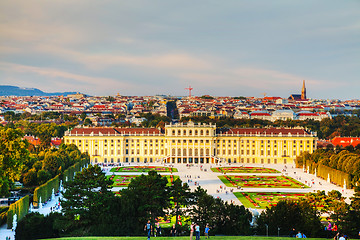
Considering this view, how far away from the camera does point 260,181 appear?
64.8m

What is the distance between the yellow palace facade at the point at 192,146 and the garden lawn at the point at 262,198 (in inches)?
1506

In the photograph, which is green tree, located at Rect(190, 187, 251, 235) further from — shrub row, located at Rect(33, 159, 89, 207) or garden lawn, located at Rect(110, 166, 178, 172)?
garden lawn, located at Rect(110, 166, 178, 172)

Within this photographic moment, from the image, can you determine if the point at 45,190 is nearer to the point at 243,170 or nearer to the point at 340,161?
the point at 243,170

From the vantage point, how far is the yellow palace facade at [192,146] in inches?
3625

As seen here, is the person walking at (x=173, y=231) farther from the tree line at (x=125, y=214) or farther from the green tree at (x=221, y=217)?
the green tree at (x=221, y=217)

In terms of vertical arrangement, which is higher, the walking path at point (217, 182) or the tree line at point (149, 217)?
the tree line at point (149, 217)

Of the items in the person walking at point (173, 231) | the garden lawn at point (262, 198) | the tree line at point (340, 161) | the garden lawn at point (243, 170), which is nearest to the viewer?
the person walking at point (173, 231)

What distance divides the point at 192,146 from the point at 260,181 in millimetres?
30684

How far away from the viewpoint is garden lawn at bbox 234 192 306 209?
47.1m

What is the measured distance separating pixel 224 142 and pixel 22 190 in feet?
175

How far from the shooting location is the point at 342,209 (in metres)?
31.9

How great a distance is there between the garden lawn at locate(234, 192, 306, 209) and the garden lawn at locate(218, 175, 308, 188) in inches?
255

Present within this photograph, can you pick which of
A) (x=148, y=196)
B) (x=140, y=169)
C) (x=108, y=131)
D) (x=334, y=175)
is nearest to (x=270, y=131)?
(x=140, y=169)

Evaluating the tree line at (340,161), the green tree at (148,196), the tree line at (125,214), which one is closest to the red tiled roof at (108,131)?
the tree line at (340,161)
